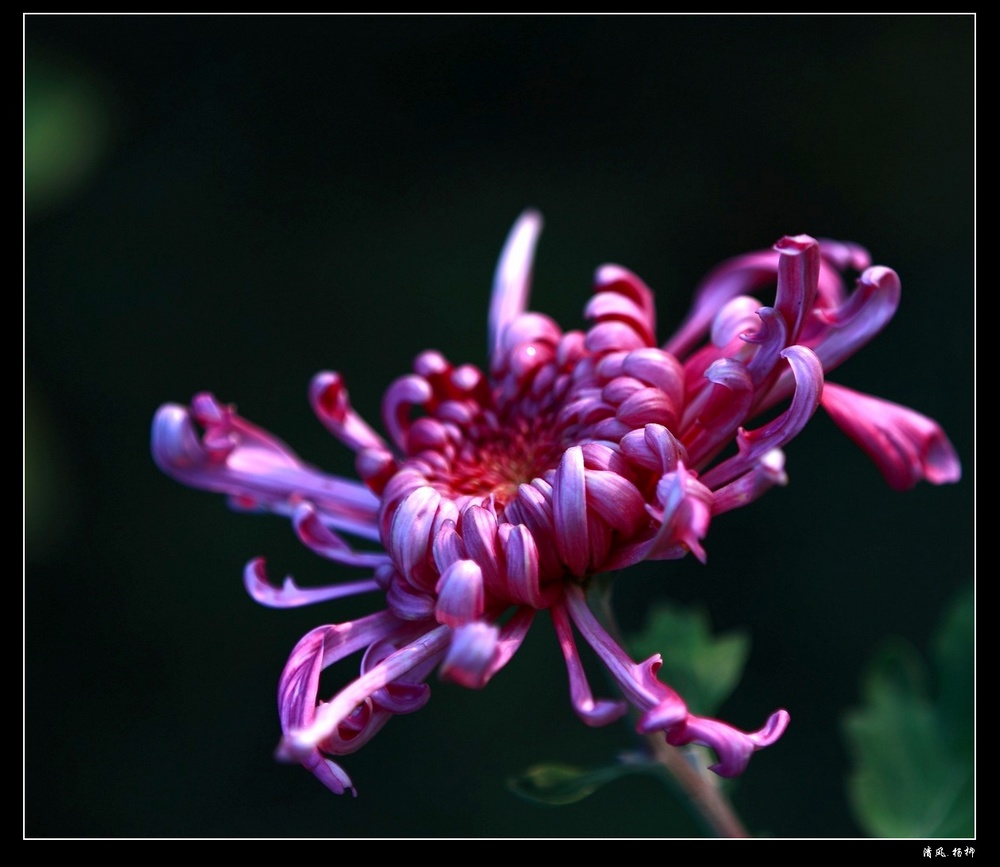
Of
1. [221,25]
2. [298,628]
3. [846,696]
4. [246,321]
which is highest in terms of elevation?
[221,25]

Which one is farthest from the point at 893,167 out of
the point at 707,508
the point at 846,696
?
the point at 707,508

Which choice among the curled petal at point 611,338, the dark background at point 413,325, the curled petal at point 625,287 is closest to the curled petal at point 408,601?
the curled petal at point 611,338

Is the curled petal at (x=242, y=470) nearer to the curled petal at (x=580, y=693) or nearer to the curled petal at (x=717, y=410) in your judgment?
the curled petal at (x=580, y=693)

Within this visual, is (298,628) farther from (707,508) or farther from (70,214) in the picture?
(707,508)

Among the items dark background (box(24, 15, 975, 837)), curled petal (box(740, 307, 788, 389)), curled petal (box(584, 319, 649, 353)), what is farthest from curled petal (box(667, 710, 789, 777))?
dark background (box(24, 15, 975, 837))

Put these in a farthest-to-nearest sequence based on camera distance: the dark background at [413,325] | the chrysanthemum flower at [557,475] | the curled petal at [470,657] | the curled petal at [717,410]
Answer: the dark background at [413,325]
the curled petal at [717,410]
the chrysanthemum flower at [557,475]
the curled petal at [470,657]

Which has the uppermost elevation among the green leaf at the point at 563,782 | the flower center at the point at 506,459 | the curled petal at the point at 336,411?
the curled petal at the point at 336,411
